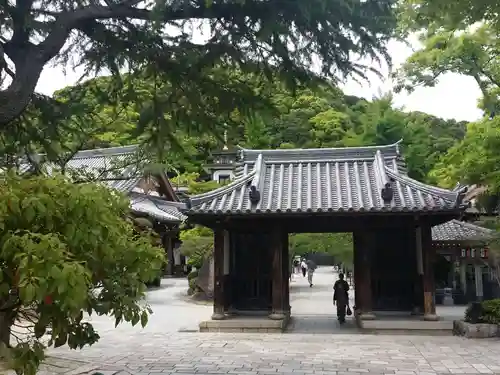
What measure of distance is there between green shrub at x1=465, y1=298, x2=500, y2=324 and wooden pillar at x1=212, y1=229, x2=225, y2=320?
631 cm

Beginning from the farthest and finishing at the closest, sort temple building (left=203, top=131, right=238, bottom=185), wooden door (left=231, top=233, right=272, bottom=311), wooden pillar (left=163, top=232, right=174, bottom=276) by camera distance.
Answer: temple building (left=203, top=131, right=238, bottom=185) < wooden pillar (left=163, top=232, right=174, bottom=276) < wooden door (left=231, top=233, right=272, bottom=311)

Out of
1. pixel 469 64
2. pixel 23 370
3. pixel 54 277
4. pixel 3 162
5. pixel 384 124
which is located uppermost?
pixel 384 124

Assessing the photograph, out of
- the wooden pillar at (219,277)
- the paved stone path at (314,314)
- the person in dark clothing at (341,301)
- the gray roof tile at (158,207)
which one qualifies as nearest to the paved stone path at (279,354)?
the paved stone path at (314,314)

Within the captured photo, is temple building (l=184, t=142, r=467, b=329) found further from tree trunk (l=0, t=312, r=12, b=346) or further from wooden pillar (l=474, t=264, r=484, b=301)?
tree trunk (l=0, t=312, r=12, b=346)

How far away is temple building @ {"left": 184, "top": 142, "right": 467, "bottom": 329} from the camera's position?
524 inches

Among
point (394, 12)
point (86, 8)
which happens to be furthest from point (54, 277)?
point (394, 12)

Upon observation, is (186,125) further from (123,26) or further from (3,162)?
(3,162)

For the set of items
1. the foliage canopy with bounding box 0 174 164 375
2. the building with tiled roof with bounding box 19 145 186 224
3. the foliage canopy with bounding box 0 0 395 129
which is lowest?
the foliage canopy with bounding box 0 174 164 375

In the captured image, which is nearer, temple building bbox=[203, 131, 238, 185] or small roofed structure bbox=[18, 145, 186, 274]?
small roofed structure bbox=[18, 145, 186, 274]

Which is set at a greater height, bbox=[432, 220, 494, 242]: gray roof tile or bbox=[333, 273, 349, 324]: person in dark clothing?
bbox=[432, 220, 494, 242]: gray roof tile

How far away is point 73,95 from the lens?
279 inches

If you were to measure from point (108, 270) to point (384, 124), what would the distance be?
3388 cm

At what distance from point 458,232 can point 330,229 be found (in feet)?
26.7

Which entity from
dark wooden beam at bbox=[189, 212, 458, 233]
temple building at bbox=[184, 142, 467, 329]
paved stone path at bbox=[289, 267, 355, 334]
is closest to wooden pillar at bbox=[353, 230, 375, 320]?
temple building at bbox=[184, 142, 467, 329]
